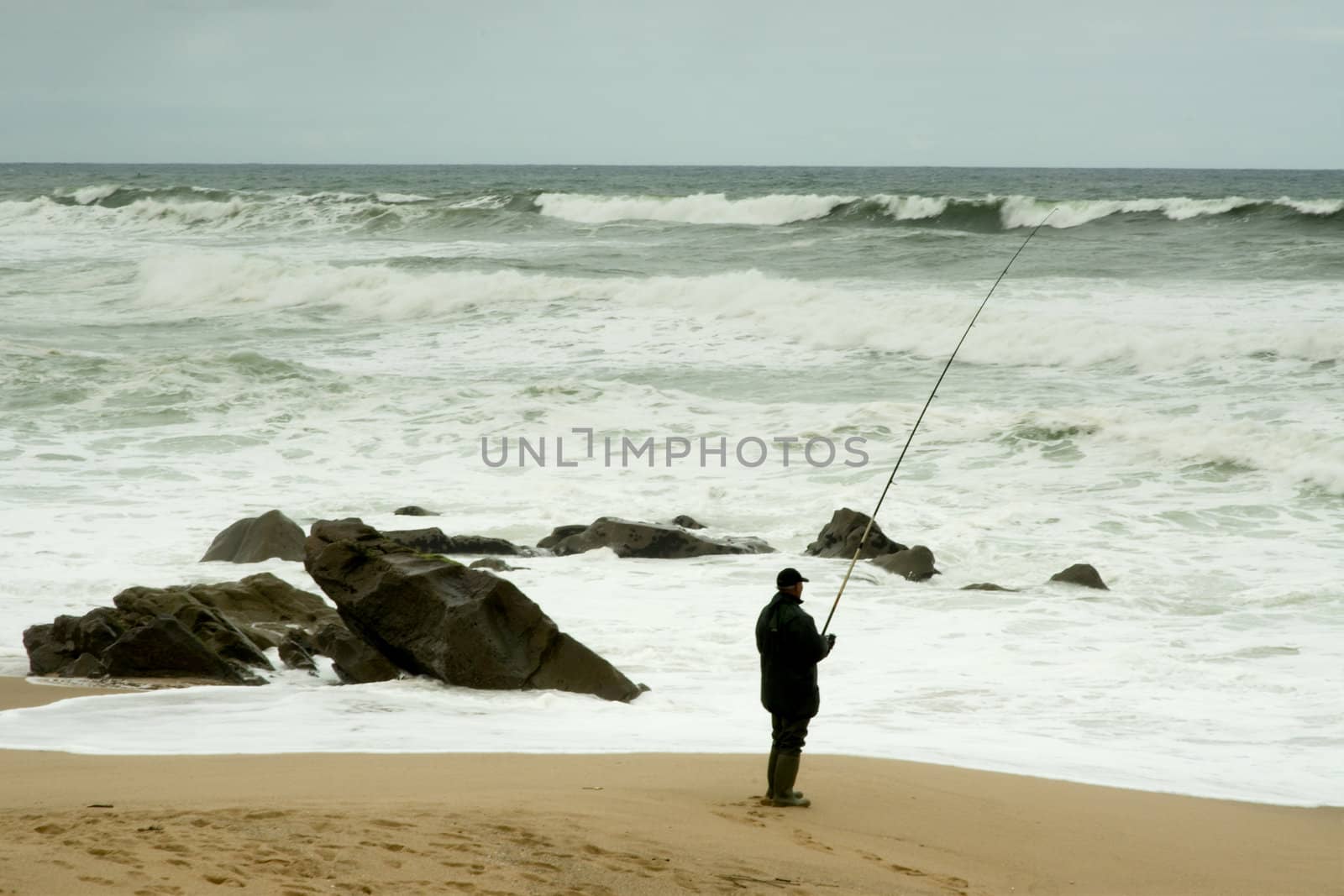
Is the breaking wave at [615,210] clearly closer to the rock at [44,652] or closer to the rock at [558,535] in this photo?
the rock at [558,535]

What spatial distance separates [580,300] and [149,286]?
9.57 metres

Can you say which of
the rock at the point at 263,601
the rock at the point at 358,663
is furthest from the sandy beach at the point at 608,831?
the rock at the point at 263,601

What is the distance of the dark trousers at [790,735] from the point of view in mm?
5320

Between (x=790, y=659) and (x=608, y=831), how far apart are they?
1084mm

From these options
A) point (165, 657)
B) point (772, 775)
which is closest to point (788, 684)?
point (772, 775)

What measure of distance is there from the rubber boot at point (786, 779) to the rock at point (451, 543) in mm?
5228

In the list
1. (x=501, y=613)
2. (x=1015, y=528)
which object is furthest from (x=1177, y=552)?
(x=501, y=613)

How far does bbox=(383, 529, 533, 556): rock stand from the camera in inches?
402

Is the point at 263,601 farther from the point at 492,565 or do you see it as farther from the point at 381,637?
the point at 492,565

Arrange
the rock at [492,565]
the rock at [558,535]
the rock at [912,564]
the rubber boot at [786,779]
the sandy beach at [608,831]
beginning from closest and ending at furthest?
the sandy beach at [608,831] → the rubber boot at [786,779] → the rock at [492,565] → the rock at [912,564] → the rock at [558,535]

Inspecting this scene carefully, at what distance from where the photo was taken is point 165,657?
7.27 m

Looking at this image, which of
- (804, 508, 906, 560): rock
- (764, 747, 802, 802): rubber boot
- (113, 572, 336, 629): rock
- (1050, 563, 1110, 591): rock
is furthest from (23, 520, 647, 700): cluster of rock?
(1050, 563, 1110, 591): rock

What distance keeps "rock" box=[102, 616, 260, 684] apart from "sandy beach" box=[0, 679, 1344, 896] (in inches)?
61.2

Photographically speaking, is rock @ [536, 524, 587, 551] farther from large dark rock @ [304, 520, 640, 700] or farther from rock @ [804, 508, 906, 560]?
large dark rock @ [304, 520, 640, 700]
